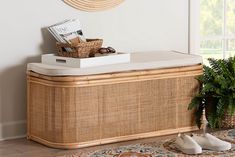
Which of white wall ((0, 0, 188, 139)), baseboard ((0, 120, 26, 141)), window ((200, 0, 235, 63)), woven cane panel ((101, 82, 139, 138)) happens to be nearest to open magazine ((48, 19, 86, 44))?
white wall ((0, 0, 188, 139))

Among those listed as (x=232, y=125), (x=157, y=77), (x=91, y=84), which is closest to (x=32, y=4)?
(x=91, y=84)

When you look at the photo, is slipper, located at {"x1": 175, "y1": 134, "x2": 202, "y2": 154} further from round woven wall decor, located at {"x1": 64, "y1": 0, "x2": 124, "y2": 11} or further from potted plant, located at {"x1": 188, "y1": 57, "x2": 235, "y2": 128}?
round woven wall decor, located at {"x1": 64, "y1": 0, "x2": 124, "y2": 11}

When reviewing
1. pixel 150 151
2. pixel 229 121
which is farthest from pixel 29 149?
pixel 229 121

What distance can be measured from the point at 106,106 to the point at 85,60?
0.34 m

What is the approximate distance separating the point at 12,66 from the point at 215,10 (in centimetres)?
195

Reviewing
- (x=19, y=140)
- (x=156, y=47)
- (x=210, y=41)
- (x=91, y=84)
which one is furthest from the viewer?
(x=210, y=41)

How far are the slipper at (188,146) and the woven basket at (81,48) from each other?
88cm

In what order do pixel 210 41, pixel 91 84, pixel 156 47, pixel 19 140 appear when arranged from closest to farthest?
pixel 91 84 → pixel 19 140 → pixel 156 47 → pixel 210 41

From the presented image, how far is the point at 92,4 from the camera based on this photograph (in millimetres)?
4148

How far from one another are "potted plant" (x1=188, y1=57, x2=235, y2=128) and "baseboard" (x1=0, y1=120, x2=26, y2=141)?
3.92ft

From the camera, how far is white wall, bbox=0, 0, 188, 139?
3.87m

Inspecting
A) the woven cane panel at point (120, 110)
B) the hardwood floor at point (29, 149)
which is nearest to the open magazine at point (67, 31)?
the woven cane panel at point (120, 110)

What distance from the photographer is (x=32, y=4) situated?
12.9 feet

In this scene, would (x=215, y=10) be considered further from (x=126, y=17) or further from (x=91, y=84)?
(x=91, y=84)
